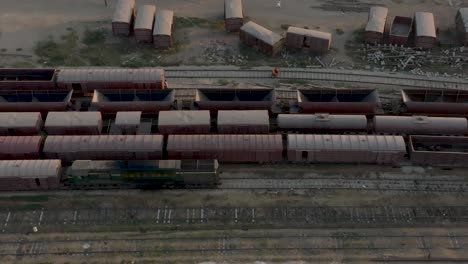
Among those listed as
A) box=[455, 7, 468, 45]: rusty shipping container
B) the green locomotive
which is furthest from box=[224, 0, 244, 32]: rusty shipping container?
box=[455, 7, 468, 45]: rusty shipping container

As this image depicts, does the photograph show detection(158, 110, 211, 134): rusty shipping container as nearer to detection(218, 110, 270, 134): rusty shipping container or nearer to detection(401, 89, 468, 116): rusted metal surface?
detection(218, 110, 270, 134): rusty shipping container

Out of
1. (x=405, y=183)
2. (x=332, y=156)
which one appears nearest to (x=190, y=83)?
(x=332, y=156)

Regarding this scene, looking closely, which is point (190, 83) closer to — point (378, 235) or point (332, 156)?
point (332, 156)

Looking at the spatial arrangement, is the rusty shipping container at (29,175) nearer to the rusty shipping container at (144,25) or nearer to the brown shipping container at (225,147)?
the brown shipping container at (225,147)

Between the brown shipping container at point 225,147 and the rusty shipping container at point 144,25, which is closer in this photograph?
the brown shipping container at point 225,147

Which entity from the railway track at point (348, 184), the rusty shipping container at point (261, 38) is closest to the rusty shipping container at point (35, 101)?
the railway track at point (348, 184)
